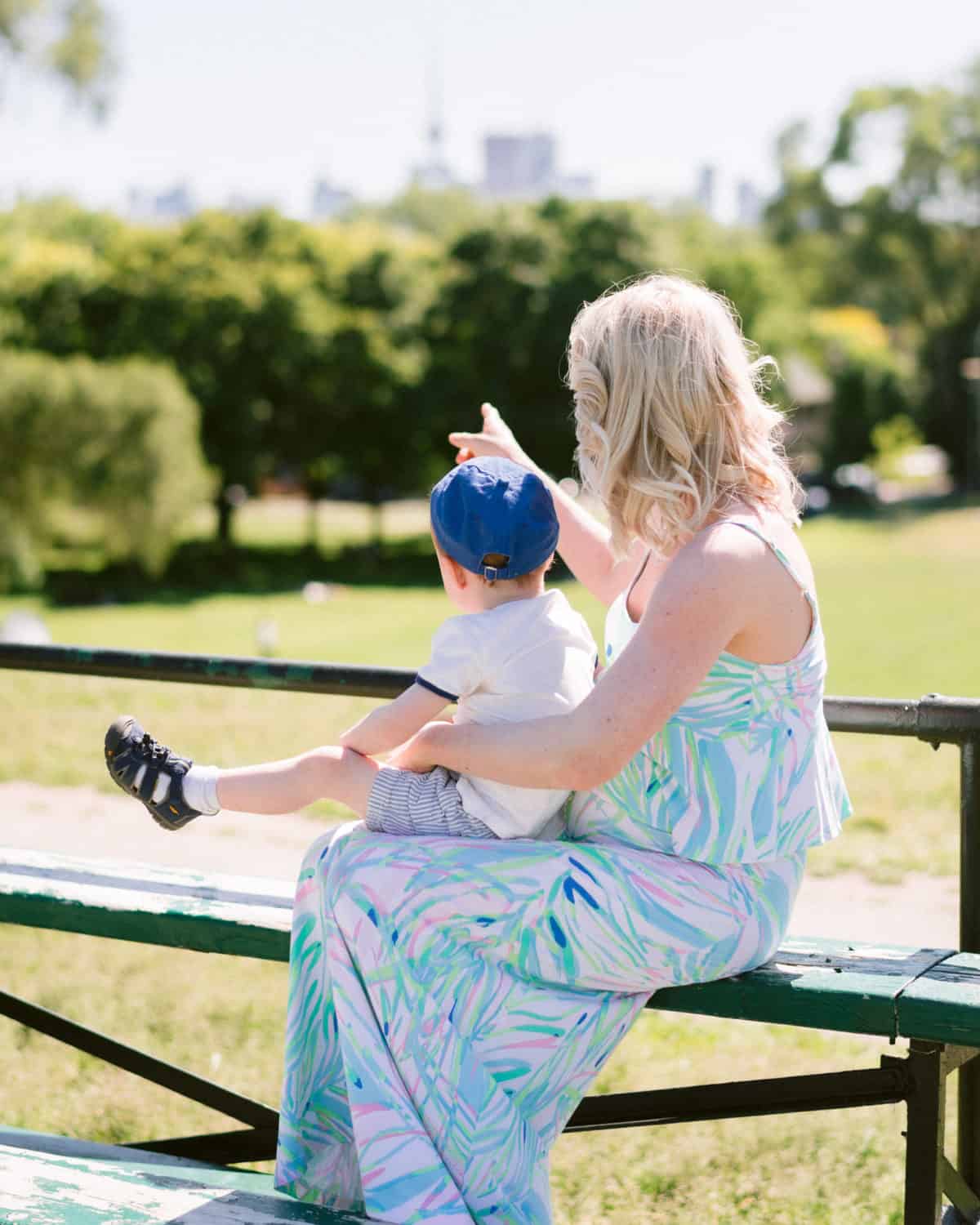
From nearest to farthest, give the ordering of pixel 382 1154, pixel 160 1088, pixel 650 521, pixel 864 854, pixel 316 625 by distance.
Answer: pixel 382 1154, pixel 650 521, pixel 160 1088, pixel 864 854, pixel 316 625

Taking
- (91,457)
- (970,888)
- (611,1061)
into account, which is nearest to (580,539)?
(970,888)

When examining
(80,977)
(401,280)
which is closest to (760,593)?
(80,977)

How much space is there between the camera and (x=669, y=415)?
221 centimetres

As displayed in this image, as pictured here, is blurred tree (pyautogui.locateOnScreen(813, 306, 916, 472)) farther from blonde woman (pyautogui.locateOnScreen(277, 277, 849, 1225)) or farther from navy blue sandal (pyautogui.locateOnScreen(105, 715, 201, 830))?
blonde woman (pyautogui.locateOnScreen(277, 277, 849, 1225))

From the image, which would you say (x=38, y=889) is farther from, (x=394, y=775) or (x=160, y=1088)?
(x=160, y=1088)

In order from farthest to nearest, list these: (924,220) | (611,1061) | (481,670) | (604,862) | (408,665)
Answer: (924,220) → (408,665) → (611,1061) → (481,670) → (604,862)

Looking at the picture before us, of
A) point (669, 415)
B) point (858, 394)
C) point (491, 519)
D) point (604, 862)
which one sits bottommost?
point (858, 394)

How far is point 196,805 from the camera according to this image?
259cm

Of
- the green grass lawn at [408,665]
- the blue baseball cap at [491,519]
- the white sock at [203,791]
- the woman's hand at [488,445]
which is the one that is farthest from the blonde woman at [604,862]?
the green grass lawn at [408,665]

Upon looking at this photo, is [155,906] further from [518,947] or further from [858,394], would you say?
[858,394]

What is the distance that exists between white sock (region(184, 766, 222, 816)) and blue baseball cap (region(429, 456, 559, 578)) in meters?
0.59

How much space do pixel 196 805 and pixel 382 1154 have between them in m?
0.74

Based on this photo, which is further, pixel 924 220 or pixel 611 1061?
pixel 924 220

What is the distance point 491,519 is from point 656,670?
0.41 metres
